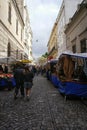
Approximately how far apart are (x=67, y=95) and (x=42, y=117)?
15.3 ft

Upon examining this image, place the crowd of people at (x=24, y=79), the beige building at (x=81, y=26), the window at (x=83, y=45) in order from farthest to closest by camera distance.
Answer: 1. the window at (x=83, y=45)
2. the beige building at (x=81, y=26)
3. the crowd of people at (x=24, y=79)

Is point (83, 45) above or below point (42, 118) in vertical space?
above

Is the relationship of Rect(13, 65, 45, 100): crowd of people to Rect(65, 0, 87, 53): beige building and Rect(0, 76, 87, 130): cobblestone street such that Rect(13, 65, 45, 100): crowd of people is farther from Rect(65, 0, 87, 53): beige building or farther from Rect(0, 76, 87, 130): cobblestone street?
Rect(65, 0, 87, 53): beige building

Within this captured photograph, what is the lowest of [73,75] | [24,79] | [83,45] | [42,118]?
[42,118]

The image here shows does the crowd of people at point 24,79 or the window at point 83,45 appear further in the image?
the window at point 83,45

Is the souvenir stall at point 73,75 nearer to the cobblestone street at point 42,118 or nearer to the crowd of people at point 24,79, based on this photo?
the crowd of people at point 24,79

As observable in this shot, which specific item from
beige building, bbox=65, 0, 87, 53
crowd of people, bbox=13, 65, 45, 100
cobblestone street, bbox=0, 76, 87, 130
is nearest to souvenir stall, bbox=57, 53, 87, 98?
crowd of people, bbox=13, 65, 45, 100

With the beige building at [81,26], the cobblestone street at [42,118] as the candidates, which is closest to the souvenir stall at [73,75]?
the cobblestone street at [42,118]

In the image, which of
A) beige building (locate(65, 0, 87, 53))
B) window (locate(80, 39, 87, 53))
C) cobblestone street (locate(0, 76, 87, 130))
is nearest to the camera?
cobblestone street (locate(0, 76, 87, 130))

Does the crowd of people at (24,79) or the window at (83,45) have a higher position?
the window at (83,45)

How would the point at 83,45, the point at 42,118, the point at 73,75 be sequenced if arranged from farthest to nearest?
the point at 83,45, the point at 73,75, the point at 42,118

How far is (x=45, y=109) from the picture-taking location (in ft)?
30.8

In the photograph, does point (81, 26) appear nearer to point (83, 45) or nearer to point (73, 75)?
point (83, 45)

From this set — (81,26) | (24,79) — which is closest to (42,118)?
(24,79)
